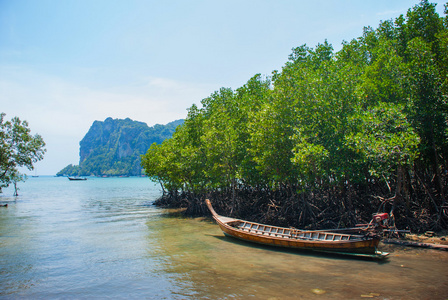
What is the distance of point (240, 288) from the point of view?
10281 mm

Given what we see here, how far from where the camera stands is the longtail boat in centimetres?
1241

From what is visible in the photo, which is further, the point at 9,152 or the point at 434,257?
the point at 9,152

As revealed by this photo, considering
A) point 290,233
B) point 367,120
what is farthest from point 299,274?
point 367,120

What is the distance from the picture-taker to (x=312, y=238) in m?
14.4

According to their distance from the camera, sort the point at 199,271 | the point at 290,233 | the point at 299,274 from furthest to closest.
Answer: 1. the point at 290,233
2. the point at 199,271
3. the point at 299,274

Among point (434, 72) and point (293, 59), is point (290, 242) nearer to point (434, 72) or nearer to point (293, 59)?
point (434, 72)

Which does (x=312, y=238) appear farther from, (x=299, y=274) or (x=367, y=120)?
(x=367, y=120)

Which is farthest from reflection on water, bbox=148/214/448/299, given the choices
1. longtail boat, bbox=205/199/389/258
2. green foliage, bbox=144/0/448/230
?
green foliage, bbox=144/0/448/230

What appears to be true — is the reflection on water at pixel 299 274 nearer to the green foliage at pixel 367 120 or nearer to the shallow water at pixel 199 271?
the shallow water at pixel 199 271

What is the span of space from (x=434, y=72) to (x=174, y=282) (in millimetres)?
17082

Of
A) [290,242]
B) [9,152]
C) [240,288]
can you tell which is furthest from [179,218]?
[9,152]

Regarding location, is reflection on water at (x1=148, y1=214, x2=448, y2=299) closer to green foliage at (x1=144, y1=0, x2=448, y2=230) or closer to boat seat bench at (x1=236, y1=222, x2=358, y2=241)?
boat seat bench at (x1=236, y1=222, x2=358, y2=241)

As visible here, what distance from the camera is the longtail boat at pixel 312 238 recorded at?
12.4 metres

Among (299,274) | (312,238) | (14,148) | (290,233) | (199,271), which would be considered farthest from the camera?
(14,148)
